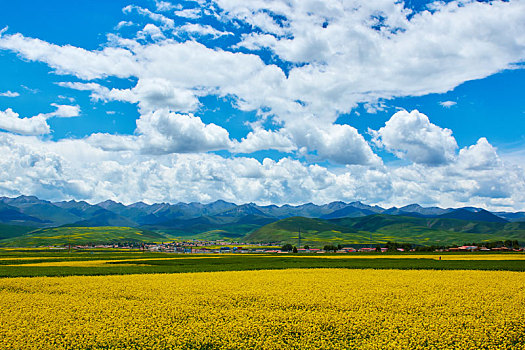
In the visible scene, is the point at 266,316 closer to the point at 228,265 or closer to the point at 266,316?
the point at 266,316

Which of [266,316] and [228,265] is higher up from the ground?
[266,316]

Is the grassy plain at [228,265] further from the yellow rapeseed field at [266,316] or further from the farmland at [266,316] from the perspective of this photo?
the yellow rapeseed field at [266,316]

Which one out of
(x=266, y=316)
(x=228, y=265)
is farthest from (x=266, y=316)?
(x=228, y=265)

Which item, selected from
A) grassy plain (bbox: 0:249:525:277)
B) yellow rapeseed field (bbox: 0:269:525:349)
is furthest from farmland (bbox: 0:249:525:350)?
grassy plain (bbox: 0:249:525:277)

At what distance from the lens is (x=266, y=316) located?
1281 inches

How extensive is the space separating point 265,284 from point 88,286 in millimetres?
24775

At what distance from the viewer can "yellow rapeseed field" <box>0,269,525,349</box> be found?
26.7 metres

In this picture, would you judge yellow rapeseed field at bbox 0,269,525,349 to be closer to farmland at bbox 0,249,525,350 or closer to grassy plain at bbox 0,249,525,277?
farmland at bbox 0,249,525,350

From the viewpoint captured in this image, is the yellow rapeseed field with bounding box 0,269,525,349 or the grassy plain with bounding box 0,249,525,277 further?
the grassy plain with bounding box 0,249,525,277

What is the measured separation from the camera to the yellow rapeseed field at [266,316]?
26.7m

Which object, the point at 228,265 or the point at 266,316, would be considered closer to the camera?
the point at 266,316

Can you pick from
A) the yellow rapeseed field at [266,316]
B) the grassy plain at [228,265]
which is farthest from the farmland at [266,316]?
the grassy plain at [228,265]

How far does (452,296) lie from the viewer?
1608 inches

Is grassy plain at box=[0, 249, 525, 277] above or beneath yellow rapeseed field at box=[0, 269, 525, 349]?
beneath
